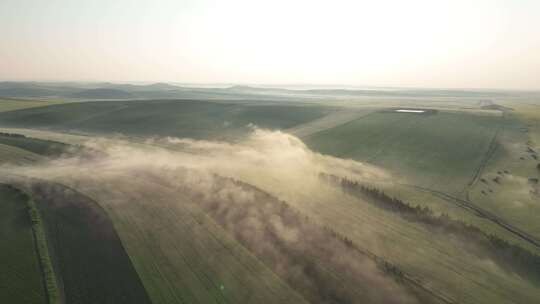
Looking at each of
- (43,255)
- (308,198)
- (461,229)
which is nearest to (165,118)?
(308,198)

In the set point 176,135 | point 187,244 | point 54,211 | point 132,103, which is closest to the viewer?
point 187,244

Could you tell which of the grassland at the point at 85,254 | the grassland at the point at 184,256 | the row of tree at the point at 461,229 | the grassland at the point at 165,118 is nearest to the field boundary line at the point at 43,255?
the grassland at the point at 85,254

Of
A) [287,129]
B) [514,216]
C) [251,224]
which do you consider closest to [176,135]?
[287,129]

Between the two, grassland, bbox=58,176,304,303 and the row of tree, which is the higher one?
grassland, bbox=58,176,304,303

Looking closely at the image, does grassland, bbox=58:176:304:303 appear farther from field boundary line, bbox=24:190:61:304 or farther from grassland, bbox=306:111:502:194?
grassland, bbox=306:111:502:194

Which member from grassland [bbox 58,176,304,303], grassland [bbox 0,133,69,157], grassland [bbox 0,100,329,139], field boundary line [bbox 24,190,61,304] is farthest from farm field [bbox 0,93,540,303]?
grassland [bbox 0,100,329,139]

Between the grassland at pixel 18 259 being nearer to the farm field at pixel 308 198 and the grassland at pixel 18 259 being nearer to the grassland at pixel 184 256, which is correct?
the farm field at pixel 308 198

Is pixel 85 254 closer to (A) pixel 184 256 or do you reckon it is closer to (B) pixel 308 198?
(A) pixel 184 256

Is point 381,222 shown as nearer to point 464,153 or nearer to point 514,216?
point 514,216
